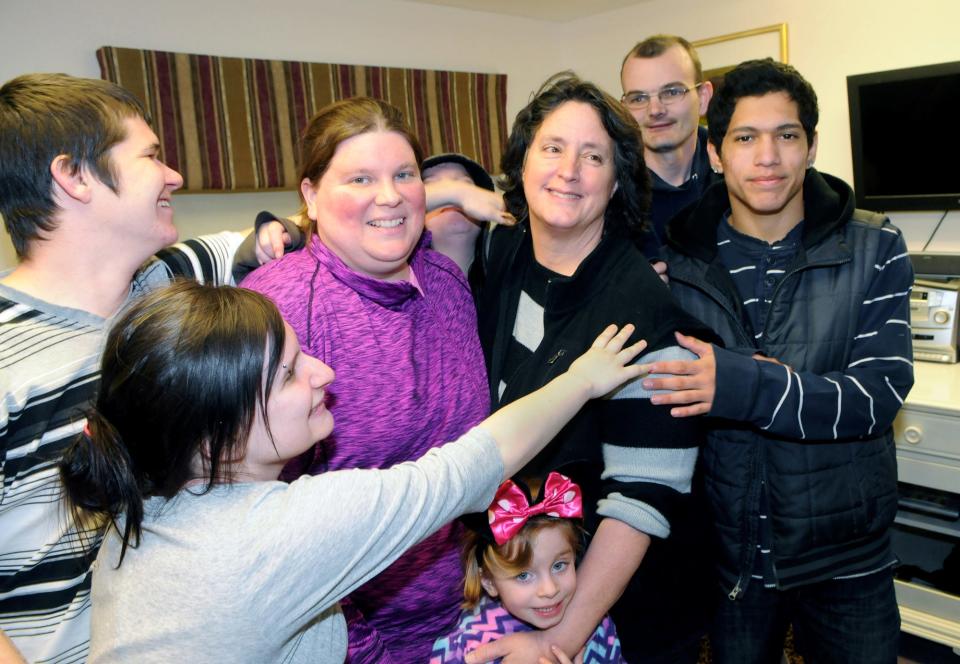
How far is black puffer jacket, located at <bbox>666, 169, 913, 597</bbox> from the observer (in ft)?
4.74

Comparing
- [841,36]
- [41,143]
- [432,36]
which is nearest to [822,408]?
[41,143]

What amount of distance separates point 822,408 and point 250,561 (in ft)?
3.68

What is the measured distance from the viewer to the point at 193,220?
3.49 meters

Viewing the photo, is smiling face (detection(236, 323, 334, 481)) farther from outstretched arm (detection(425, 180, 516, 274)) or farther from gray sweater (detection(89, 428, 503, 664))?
outstretched arm (detection(425, 180, 516, 274))

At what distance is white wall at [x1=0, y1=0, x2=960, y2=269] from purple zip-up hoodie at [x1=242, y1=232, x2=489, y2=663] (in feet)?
7.94

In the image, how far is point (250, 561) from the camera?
849 mm

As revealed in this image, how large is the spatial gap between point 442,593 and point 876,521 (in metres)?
0.94

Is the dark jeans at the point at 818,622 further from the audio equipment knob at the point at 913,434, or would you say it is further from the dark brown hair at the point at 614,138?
the audio equipment knob at the point at 913,434

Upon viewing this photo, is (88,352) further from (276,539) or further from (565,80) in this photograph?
(565,80)

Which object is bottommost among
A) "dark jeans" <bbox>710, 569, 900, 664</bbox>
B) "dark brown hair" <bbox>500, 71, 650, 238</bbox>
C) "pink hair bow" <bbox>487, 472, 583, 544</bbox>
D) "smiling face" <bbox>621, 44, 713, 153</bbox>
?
"dark jeans" <bbox>710, 569, 900, 664</bbox>

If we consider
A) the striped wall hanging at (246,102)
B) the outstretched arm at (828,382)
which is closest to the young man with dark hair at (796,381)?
the outstretched arm at (828,382)

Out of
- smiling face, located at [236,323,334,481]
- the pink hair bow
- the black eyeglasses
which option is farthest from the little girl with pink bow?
the black eyeglasses

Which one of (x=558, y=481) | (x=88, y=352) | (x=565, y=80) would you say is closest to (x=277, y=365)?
(x=88, y=352)

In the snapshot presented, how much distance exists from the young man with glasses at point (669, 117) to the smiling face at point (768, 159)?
624 mm
